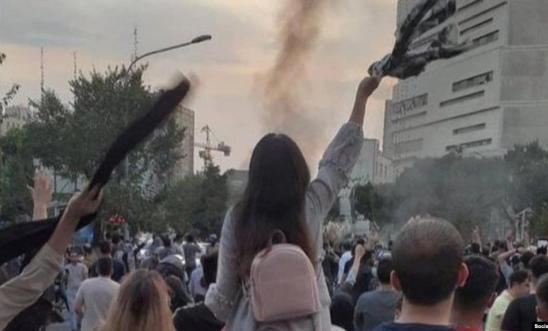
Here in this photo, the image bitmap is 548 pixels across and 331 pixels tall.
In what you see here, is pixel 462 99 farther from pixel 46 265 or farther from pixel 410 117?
pixel 46 265

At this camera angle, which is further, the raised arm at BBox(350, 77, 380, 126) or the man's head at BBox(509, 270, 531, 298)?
the man's head at BBox(509, 270, 531, 298)

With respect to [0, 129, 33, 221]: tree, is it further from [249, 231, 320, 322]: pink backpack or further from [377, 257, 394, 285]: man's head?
[249, 231, 320, 322]: pink backpack

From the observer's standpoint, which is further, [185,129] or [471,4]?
[471,4]

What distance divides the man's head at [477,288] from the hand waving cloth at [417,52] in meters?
0.95

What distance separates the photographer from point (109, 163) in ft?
11.0

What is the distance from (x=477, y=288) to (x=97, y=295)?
20.9ft

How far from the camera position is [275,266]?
3.67 meters

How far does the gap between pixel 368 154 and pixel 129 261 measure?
110664 mm

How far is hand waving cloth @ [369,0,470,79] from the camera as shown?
4.96 m

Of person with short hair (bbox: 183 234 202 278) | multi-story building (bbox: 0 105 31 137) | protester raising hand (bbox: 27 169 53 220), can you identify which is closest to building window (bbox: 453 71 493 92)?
multi-story building (bbox: 0 105 31 137)

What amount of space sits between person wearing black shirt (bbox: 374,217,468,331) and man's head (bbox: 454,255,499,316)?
42.6 inches

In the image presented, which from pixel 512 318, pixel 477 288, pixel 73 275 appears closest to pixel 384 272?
pixel 512 318

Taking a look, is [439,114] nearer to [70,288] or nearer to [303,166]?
[70,288]

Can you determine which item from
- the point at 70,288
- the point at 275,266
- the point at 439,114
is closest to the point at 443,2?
the point at 275,266
